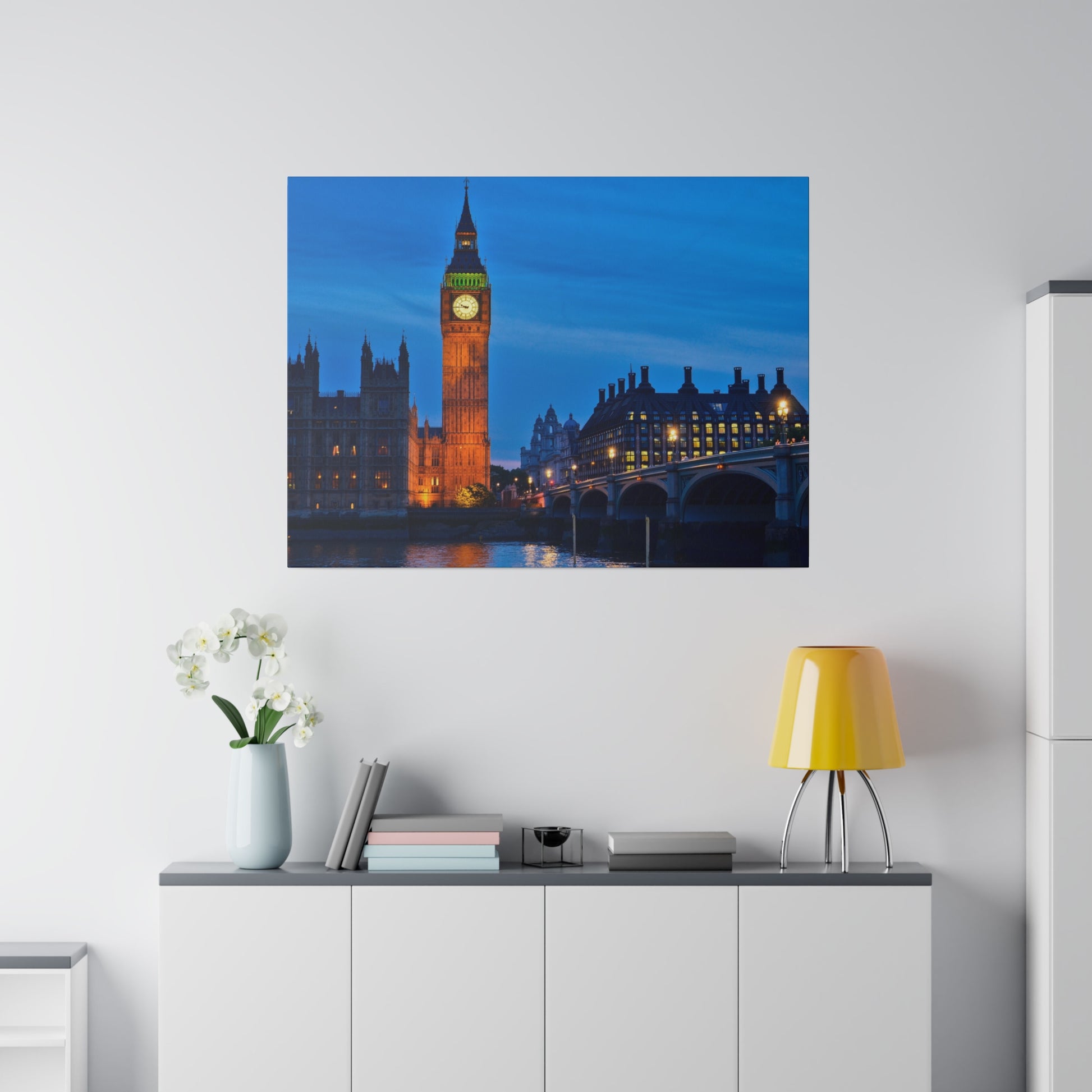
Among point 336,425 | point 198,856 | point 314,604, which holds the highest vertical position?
point 336,425

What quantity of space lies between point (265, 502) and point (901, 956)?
177 cm

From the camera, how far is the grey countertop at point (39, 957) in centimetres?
223

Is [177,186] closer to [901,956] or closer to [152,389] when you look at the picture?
[152,389]

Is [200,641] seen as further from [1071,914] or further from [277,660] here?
[1071,914]

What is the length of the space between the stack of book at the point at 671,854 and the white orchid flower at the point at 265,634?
2.90 feet

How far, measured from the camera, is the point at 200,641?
225cm

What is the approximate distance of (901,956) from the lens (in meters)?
2.18

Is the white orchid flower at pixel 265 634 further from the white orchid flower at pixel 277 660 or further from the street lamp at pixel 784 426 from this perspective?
the street lamp at pixel 784 426

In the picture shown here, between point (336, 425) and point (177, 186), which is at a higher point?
point (177, 186)

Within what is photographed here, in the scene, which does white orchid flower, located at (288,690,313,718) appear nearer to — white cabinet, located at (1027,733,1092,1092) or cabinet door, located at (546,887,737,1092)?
cabinet door, located at (546,887,737,1092)

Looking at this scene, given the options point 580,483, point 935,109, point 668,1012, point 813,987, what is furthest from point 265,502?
point 935,109

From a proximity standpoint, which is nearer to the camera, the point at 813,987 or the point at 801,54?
the point at 813,987

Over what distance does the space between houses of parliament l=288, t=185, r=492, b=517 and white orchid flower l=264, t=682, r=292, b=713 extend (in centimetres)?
42

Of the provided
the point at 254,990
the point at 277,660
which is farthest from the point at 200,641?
the point at 254,990
